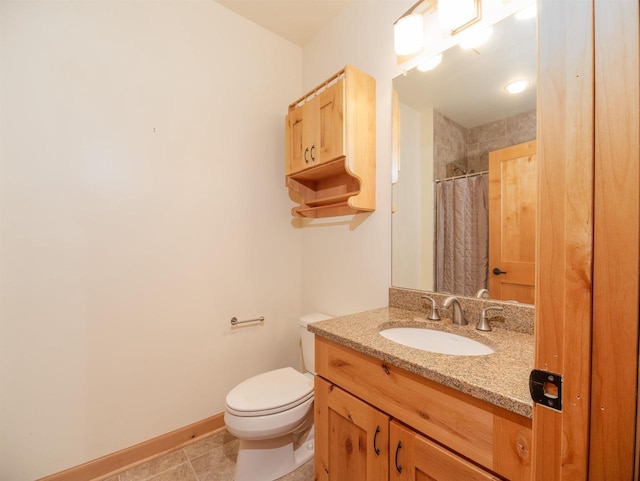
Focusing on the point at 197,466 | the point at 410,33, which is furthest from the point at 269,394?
the point at 410,33

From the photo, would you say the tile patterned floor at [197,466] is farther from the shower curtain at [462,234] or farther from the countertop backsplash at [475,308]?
the shower curtain at [462,234]

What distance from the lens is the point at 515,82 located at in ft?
3.58

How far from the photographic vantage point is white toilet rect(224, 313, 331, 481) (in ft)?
4.09

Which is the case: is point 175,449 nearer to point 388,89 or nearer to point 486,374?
point 486,374

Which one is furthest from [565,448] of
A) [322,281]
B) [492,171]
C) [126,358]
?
[126,358]

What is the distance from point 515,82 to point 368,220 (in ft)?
2.91

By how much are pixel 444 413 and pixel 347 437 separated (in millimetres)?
457

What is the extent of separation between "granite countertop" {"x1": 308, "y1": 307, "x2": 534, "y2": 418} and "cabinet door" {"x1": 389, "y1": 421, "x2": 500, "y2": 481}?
0.20 metres

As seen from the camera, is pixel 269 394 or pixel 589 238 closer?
pixel 589 238

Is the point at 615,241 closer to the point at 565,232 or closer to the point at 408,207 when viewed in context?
the point at 565,232

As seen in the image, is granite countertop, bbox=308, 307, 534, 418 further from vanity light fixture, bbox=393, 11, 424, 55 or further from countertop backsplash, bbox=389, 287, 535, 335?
vanity light fixture, bbox=393, 11, 424, 55

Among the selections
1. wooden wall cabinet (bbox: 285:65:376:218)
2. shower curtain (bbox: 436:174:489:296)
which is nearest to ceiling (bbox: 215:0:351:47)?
wooden wall cabinet (bbox: 285:65:376:218)

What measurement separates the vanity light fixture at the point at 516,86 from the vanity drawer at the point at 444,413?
3.70 ft

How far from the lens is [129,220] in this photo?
1.47 m
